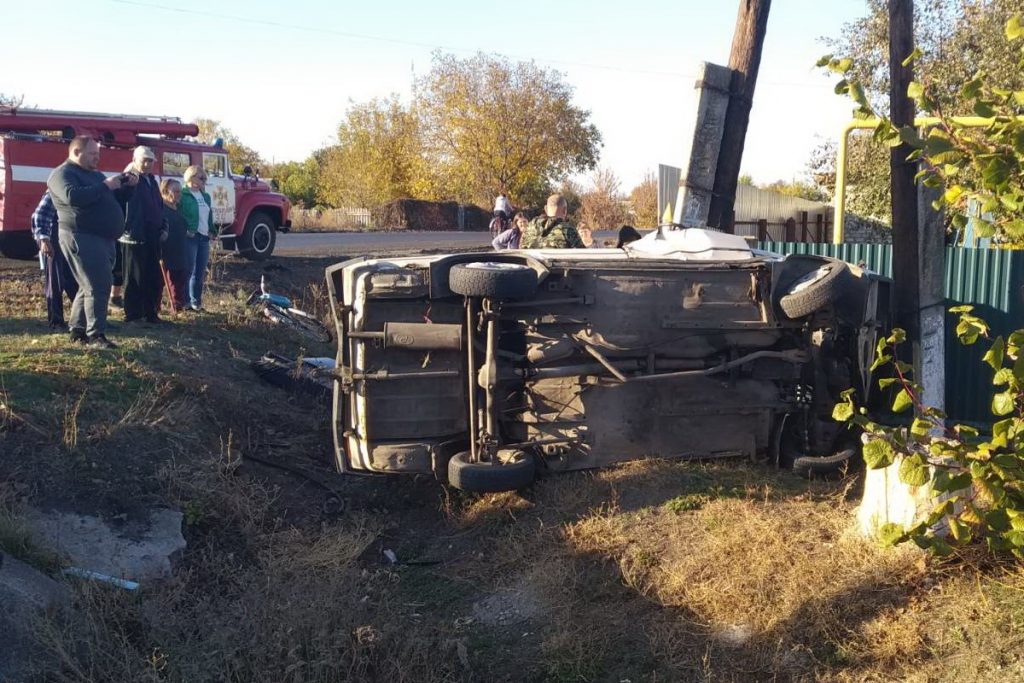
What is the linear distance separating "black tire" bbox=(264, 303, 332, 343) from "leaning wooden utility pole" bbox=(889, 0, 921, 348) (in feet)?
22.0

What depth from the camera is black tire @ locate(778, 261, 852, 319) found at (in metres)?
5.39

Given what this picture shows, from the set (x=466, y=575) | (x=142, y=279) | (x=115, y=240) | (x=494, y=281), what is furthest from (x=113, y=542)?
(x=142, y=279)

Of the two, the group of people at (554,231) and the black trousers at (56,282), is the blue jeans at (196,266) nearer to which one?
the black trousers at (56,282)

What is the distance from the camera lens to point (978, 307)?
8.91 metres

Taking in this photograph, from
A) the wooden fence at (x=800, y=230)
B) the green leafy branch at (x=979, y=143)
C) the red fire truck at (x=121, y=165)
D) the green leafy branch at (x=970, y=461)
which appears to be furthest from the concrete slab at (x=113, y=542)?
the wooden fence at (x=800, y=230)

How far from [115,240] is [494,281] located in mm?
3975

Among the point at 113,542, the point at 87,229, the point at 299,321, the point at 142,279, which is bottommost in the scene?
the point at 113,542

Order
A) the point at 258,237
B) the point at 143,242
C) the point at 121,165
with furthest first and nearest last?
the point at 258,237 → the point at 121,165 → the point at 143,242

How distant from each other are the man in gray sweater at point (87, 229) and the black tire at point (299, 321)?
3.24 metres

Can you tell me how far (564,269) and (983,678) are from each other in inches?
118

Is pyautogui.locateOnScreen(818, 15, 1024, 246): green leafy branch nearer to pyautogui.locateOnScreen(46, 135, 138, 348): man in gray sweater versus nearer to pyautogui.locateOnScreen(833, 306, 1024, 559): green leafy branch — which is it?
pyautogui.locateOnScreen(833, 306, 1024, 559): green leafy branch

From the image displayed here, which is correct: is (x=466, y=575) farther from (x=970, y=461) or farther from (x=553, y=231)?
(x=553, y=231)

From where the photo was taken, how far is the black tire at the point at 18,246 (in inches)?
546

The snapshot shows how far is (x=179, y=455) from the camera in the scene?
19.5 feet
